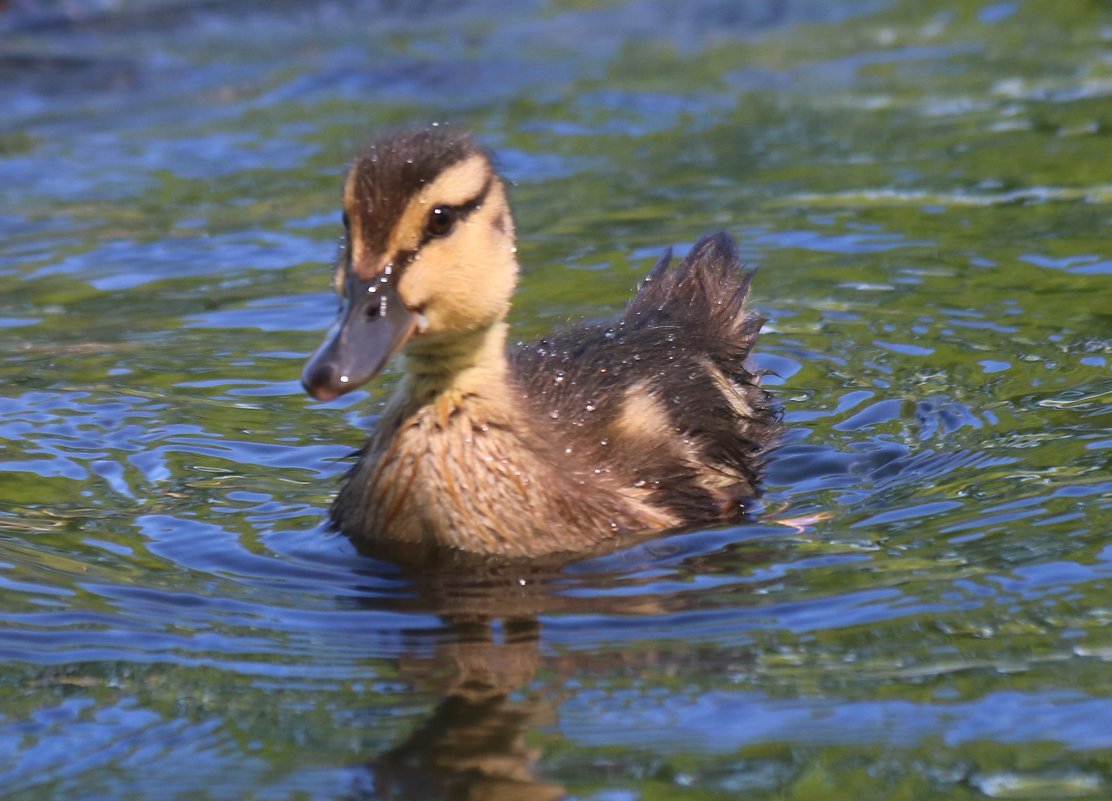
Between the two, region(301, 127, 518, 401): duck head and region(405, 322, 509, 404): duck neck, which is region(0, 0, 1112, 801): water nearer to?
region(405, 322, 509, 404): duck neck

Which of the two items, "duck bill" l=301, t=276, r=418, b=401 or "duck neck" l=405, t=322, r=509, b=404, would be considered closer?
"duck bill" l=301, t=276, r=418, b=401

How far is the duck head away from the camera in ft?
19.7

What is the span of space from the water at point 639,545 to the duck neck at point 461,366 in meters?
0.69

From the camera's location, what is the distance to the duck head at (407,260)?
6.01 metres

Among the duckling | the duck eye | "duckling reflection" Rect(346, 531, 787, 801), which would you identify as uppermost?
the duck eye

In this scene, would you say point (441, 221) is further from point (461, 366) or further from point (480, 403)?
point (480, 403)

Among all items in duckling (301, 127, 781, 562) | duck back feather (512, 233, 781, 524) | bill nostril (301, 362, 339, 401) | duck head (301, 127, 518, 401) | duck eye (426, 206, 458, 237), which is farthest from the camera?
duck back feather (512, 233, 781, 524)

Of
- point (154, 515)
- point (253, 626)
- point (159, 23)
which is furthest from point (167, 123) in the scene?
point (253, 626)

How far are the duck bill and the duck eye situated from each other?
0.90 ft

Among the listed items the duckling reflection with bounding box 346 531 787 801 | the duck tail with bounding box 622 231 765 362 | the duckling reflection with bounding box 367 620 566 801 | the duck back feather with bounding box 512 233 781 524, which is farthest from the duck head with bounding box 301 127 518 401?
the duck tail with bounding box 622 231 765 362

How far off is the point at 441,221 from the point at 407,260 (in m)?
0.23

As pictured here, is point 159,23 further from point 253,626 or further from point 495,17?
point 253,626

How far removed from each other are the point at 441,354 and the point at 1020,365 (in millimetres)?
3266

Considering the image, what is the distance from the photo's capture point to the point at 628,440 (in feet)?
23.3
